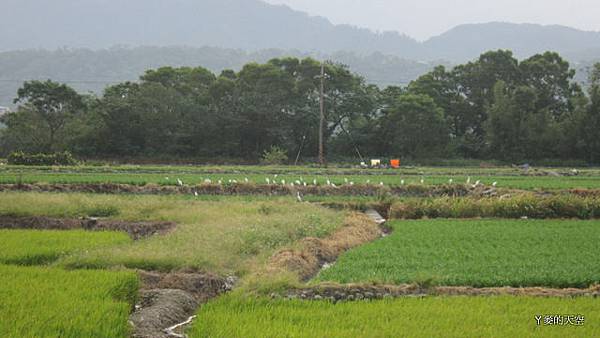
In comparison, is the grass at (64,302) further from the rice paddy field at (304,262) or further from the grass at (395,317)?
the grass at (395,317)

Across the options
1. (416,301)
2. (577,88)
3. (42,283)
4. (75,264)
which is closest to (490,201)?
(416,301)

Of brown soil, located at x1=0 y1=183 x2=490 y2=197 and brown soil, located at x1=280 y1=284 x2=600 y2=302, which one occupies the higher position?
brown soil, located at x1=280 y1=284 x2=600 y2=302

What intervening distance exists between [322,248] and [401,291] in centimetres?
386

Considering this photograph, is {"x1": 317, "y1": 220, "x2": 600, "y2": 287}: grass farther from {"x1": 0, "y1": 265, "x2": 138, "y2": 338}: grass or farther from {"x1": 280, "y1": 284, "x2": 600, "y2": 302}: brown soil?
{"x1": 0, "y1": 265, "x2": 138, "y2": 338}: grass

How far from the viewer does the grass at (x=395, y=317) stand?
255 inches

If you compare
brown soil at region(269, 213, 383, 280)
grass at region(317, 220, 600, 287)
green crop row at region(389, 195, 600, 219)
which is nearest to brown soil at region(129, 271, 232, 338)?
brown soil at region(269, 213, 383, 280)

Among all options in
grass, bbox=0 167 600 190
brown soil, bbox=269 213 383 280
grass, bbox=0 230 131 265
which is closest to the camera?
grass, bbox=0 230 131 265

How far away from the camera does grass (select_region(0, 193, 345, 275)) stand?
10188mm

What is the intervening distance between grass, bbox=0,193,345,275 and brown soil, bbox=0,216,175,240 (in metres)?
0.37

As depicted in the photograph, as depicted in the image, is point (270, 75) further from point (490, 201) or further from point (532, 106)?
point (490, 201)

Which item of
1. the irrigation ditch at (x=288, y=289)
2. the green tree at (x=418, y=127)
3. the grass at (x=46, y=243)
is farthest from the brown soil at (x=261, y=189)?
the green tree at (x=418, y=127)

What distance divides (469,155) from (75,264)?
150 feet

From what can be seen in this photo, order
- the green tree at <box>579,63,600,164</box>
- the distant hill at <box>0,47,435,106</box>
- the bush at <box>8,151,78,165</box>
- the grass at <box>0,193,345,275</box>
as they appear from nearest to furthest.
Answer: the grass at <box>0,193,345,275</box> → the bush at <box>8,151,78,165</box> → the green tree at <box>579,63,600,164</box> → the distant hill at <box>0,47,435,106</box>

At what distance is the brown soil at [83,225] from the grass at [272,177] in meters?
10.1
